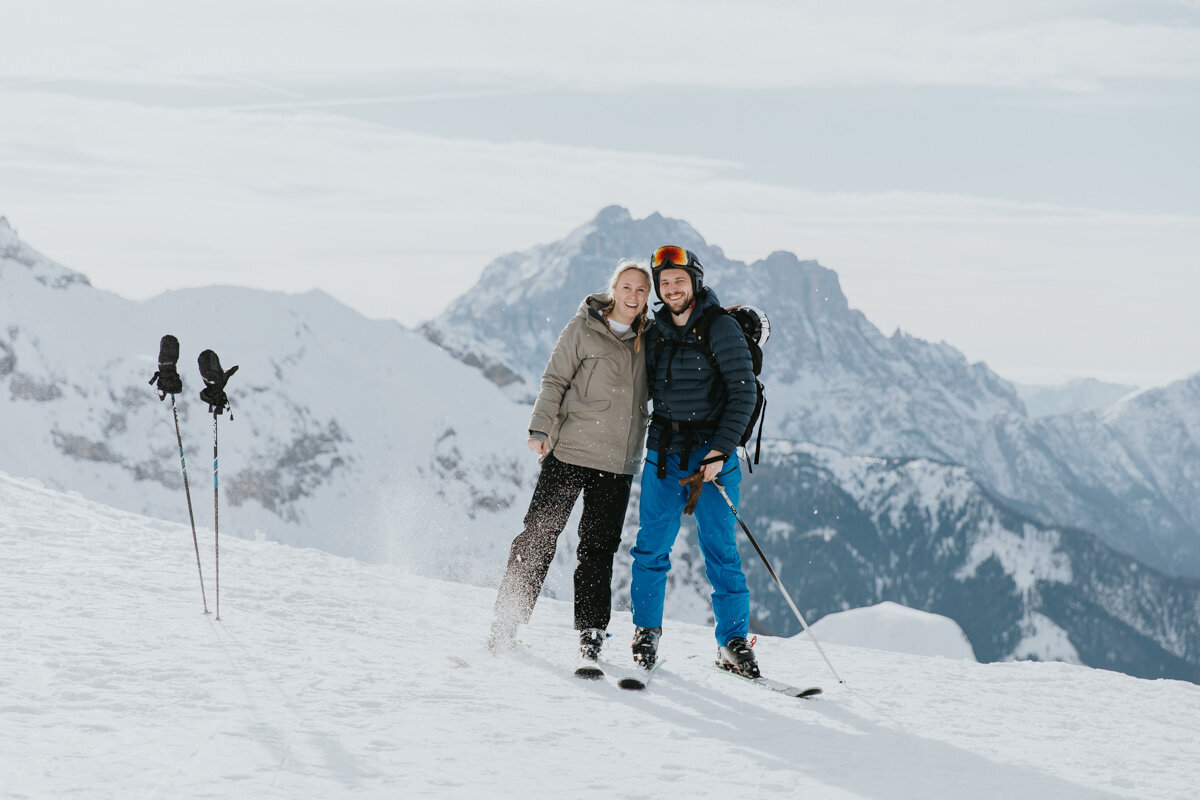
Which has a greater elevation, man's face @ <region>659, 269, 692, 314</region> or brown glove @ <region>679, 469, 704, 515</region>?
man's face @ <region>659, 269, 692, 314</region>

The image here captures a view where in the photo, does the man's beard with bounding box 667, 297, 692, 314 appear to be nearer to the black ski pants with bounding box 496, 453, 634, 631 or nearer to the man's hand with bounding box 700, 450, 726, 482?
the man's hand with bounding box 700, 450, 726, 482

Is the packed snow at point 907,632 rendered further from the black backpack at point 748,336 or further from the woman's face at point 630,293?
the woman's face at point 630,293

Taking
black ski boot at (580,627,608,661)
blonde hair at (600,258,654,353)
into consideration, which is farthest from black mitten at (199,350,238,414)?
black ski boot at (580,627,608,661)

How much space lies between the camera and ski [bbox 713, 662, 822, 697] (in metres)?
6.37

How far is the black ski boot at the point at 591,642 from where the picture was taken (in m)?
6.54

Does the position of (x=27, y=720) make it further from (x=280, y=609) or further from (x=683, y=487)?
(x=683, y=487)

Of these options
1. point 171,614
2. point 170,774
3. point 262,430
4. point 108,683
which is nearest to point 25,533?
point 171,614

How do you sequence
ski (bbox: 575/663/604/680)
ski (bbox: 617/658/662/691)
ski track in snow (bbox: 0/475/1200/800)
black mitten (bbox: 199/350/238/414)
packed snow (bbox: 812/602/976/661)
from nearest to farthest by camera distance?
ski track in snow (bbox: 0/475/1200/800) < ski (bbox: 617/658/662/691) < ski (bbox: 575/663/604/680) < black mitten (bbox: 199/350/238/414) < packed snow (bbox: 812/602/976/661)

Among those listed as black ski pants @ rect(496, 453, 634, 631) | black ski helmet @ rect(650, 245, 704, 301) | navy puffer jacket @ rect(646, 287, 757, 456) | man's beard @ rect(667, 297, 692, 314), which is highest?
black ski helmet @ rect(650, 245, 704, 301)

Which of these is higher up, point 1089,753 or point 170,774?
point 1089,753

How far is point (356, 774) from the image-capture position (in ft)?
13.9

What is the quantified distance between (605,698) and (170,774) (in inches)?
103

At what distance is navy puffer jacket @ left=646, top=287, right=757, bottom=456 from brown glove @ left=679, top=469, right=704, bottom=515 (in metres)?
0.22

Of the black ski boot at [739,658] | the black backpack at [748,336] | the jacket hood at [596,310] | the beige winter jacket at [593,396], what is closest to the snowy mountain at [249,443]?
the black ski boot at [739,658]
